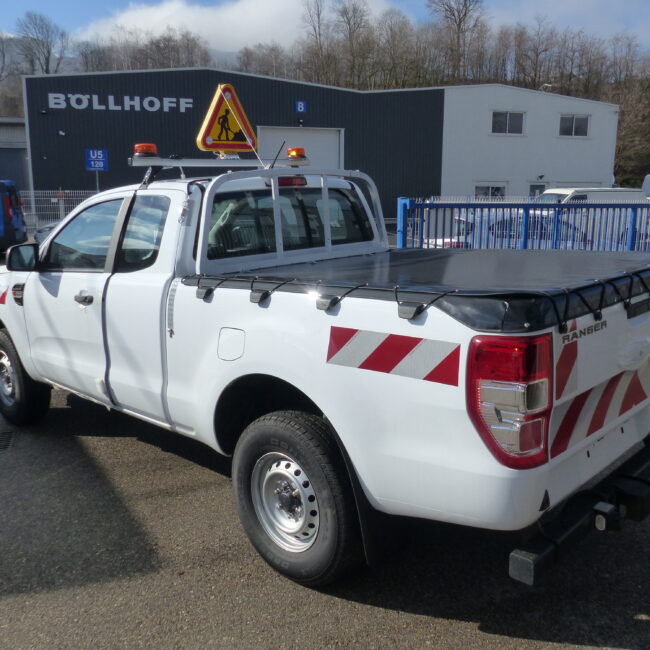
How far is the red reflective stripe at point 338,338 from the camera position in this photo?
2725 millimetres

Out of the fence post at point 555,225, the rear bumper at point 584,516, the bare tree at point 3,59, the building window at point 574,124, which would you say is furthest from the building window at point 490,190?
the bare tree at point 3,59

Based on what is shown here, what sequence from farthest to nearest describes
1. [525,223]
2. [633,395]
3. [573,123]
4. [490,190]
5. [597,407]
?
[573,123]
[490,190]
[525,223]
[633,395]
[597,407]

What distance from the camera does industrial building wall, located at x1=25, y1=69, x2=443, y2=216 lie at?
28.2 m

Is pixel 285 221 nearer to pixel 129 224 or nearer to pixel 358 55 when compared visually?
pixel 129 224

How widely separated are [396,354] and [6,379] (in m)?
4.11

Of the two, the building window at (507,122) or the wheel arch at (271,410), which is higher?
the building window at (507,122)

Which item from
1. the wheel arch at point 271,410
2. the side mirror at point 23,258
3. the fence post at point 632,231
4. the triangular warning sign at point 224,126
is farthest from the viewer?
the fence post at point 632,231

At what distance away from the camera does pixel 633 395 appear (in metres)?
3.09

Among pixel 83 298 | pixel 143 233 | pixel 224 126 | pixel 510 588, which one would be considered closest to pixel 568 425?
pixel 510 588

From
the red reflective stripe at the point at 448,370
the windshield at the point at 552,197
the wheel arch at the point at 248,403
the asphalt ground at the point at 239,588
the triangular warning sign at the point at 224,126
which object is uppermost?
the triangular warning sign at the point at 224,126

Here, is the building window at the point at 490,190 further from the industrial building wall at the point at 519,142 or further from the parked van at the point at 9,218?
the parked van at the point at 9,218

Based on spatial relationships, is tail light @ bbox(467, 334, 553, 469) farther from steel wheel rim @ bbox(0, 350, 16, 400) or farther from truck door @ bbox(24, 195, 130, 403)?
steel wheel rim @ bbox(0, 350, 16, 400)

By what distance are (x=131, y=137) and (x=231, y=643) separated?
29096 mm

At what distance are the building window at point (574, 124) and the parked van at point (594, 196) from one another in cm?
1422
